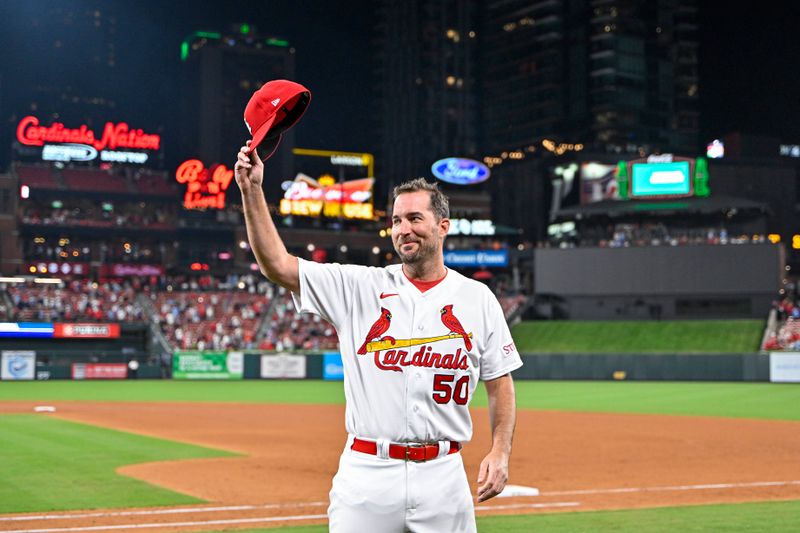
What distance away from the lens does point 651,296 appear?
6394 centimetres

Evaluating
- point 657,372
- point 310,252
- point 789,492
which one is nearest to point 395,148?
point 310,252

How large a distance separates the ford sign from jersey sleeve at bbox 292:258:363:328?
72474 mm

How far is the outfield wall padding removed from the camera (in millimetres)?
43156

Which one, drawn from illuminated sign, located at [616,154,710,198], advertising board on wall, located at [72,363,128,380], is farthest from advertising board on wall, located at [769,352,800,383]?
advertising board on wall, located at [72,363,128,380]

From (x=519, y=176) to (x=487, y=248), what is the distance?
33940 mm

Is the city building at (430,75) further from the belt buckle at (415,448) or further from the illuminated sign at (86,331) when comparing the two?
the belt buckle at (415,448)

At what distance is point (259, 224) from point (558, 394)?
34.4 metres

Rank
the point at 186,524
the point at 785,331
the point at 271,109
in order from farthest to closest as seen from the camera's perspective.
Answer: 1. the point at 785,331
2. the point at 186,524
3. the point at 271,109

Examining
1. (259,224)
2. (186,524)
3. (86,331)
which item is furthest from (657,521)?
(86,331)

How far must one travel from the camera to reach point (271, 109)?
4.62 meters

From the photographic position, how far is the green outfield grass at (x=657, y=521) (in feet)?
35.1

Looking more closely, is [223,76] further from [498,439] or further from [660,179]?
[498,439]

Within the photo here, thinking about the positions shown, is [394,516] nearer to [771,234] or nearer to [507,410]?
[507,410]

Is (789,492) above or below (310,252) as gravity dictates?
below
